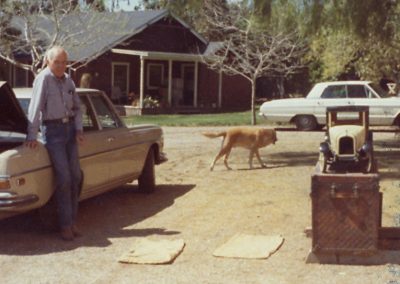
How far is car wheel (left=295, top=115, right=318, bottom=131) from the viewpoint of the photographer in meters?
22.3

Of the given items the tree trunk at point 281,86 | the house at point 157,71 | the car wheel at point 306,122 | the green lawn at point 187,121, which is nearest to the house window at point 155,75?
the house at point 157,71

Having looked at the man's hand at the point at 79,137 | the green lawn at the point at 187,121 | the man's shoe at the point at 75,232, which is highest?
the man's hand at the point at 79,137

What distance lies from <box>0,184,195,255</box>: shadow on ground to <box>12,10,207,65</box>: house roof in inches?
540

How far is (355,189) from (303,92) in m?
35.3

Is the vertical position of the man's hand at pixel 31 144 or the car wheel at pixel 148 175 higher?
the man's hand at pixel 31 144

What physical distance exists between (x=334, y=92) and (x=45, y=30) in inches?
411

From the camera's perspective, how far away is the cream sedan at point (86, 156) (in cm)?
736

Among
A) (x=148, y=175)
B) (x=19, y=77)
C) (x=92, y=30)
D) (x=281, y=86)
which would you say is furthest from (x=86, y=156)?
(x=281, y=86)

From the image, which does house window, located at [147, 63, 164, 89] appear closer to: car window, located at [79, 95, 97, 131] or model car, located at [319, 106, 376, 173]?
car window, located at [79, 95, 97, 131]

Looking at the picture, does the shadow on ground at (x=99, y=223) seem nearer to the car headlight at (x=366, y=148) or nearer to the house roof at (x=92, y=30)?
the car headlight at (x=366, y=148)

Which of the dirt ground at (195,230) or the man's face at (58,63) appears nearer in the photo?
the dirt ground at (195,230)

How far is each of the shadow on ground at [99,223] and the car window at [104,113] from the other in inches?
40.0

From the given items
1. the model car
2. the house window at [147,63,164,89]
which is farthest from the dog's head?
the house window at [147,63,164,89]

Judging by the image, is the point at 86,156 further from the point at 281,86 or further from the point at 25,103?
the point at 281,86
